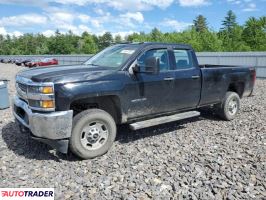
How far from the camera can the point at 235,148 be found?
535 cm

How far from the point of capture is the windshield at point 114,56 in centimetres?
545

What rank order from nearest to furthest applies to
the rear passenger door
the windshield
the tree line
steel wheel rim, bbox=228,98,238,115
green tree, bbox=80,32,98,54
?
the windshield
the rear passenger door
steel wheel rim, bbox=228,98,238,115
the tree line
green tree, bbox=80,32,98,54

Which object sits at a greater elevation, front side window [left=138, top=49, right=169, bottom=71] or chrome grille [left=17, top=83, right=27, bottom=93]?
front side window [left=138, top=49, right=169, bottom=71]

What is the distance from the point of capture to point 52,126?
173 inches

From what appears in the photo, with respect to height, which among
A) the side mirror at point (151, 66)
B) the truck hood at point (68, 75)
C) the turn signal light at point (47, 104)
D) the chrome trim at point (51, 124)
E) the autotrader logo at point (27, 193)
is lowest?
the autotrader logo at point (27, 193)

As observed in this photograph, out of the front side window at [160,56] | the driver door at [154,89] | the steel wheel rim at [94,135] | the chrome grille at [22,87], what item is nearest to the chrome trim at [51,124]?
the steel wheel rim at [94,135]

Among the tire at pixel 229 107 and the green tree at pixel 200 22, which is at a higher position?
the green tree at pixel 200 22

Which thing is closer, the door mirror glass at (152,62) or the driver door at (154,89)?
the door mirror glass at (152,62)

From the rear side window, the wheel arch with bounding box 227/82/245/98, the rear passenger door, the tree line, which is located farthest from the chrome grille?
the tree line

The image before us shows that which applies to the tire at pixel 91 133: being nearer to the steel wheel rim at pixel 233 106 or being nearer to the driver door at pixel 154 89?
the driver door at pixel 154 89

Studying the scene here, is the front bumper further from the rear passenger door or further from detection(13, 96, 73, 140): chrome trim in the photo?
the rear passenger door

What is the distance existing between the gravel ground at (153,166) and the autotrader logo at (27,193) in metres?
0.13

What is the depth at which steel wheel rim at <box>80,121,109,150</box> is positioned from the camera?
480cm

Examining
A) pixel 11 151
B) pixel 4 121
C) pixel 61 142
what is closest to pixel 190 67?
pixel 61 142
